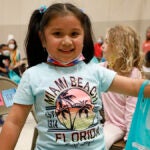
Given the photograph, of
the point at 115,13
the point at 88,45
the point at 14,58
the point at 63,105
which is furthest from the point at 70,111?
the point at 115,13

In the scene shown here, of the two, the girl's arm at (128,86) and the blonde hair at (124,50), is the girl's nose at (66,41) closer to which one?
the girl's arm at (128,86)

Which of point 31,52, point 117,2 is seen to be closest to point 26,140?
point 31,52

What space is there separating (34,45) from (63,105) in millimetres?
293

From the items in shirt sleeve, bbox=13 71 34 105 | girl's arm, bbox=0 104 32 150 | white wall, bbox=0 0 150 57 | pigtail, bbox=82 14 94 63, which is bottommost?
Result: white wall, bbox=0 0 150 57

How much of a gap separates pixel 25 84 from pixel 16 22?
27.3ft

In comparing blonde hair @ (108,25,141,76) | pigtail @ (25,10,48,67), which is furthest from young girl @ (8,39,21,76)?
pigtail @ (25,10,48,67)

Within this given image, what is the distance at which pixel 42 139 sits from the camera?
3.92ft

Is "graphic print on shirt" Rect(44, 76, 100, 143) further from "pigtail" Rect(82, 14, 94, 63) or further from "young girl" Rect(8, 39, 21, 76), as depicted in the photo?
"young girl" Rect(8, 39, 21, 76)

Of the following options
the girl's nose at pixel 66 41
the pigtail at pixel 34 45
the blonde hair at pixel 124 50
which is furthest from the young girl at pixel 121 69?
the girl's nose at pixel 66 41

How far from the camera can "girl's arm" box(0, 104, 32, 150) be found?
115cm

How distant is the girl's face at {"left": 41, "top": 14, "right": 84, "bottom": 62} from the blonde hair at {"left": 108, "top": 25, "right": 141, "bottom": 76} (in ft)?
3.71

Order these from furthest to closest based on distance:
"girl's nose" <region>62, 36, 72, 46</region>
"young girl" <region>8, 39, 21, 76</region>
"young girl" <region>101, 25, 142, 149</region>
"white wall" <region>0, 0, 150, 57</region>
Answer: "white wall" <region>0, 0, 150, 57</region>, "young girl" <region>8, 39, 21, 76</region>, "young girl" <region>101, 25, 142, 149</region>, "girl's nose" <region>62, 36, 72, 46</region>

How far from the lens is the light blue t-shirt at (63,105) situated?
116cm

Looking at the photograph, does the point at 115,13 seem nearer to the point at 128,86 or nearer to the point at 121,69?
the point at 121,69
